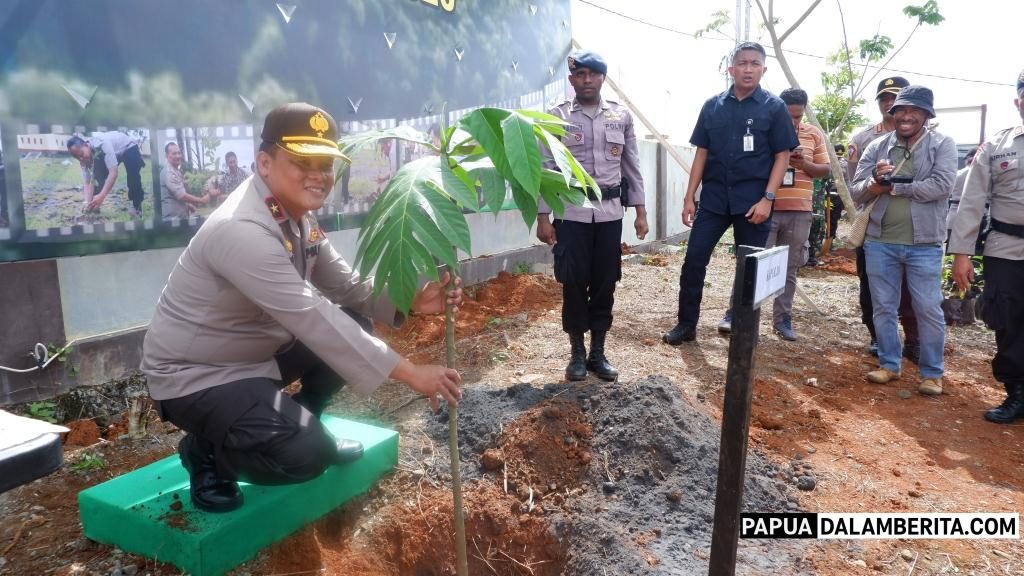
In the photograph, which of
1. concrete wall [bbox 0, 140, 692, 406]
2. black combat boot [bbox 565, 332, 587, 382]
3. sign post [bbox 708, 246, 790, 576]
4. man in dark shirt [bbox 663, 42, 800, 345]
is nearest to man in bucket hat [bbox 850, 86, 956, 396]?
man in dark shirt [bbox 663, 42, 800, 345]

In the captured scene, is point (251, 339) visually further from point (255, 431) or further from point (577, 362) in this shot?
point (577, 362)

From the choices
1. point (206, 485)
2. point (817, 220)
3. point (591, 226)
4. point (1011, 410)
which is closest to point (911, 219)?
point (1011, 410)

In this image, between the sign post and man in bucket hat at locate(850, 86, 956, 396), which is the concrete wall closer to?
the sign post

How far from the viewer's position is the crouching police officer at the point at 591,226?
3.70 meters

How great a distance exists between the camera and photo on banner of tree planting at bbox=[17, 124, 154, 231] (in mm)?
3234

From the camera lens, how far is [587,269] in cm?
377

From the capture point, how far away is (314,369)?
2738mm

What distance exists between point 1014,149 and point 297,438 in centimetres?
381

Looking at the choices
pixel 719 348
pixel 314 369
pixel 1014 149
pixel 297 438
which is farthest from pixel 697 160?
pixel 297 438

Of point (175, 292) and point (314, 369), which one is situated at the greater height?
point (175, 292)

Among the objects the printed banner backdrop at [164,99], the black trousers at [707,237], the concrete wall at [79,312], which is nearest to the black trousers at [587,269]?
the concrete wall at [79,312]

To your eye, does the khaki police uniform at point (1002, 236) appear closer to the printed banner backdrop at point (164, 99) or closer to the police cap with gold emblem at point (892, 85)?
the police cap with gold emblem at point (892, 85)

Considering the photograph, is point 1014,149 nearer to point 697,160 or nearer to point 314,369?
point 697,160

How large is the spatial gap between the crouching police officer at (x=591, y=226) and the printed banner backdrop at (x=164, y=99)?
1.90 metres
